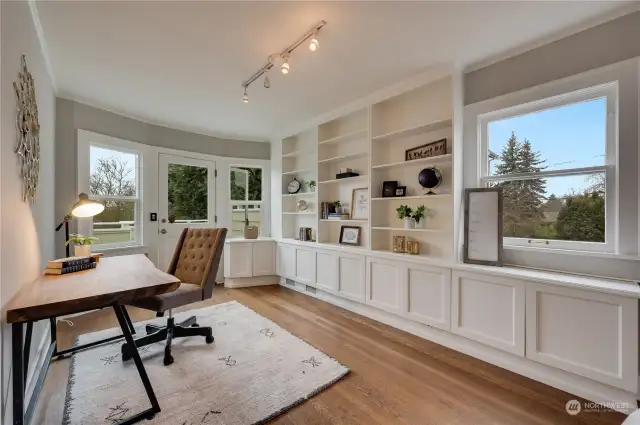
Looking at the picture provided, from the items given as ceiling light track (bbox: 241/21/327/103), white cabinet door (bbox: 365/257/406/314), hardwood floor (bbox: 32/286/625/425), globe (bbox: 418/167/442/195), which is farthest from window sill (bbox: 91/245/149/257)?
globe (bbox: 418/167/442/195)

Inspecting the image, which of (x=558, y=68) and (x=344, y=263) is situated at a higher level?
(x=558, y=68)

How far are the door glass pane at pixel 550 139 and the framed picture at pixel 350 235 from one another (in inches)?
65.7

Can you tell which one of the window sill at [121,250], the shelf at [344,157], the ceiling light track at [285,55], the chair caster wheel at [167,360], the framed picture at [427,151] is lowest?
the chair caster wheel at [167,360]

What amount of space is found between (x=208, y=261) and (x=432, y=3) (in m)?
2.56

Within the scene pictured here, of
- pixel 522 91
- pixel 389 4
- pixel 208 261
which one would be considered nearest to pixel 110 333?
pixel 208 261

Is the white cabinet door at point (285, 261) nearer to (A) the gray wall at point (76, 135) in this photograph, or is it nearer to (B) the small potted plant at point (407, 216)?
(B) the small potted plant at point (407, 216)

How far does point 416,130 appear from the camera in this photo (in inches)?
120

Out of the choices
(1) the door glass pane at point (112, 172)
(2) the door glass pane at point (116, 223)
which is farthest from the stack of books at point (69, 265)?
(1) the door glass pane at point (112, 172)

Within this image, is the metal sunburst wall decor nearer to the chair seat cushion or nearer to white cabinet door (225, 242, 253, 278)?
the chair seat cushion

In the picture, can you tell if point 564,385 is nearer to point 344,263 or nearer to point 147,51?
point 344,263

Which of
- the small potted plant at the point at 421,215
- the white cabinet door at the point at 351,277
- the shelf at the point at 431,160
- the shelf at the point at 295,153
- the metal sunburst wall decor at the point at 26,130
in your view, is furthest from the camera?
the shelf at the point at 295,153

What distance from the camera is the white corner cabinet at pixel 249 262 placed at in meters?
4.55

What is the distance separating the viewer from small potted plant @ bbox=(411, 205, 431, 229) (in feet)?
9.93

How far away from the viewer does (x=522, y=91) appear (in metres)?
2.39
